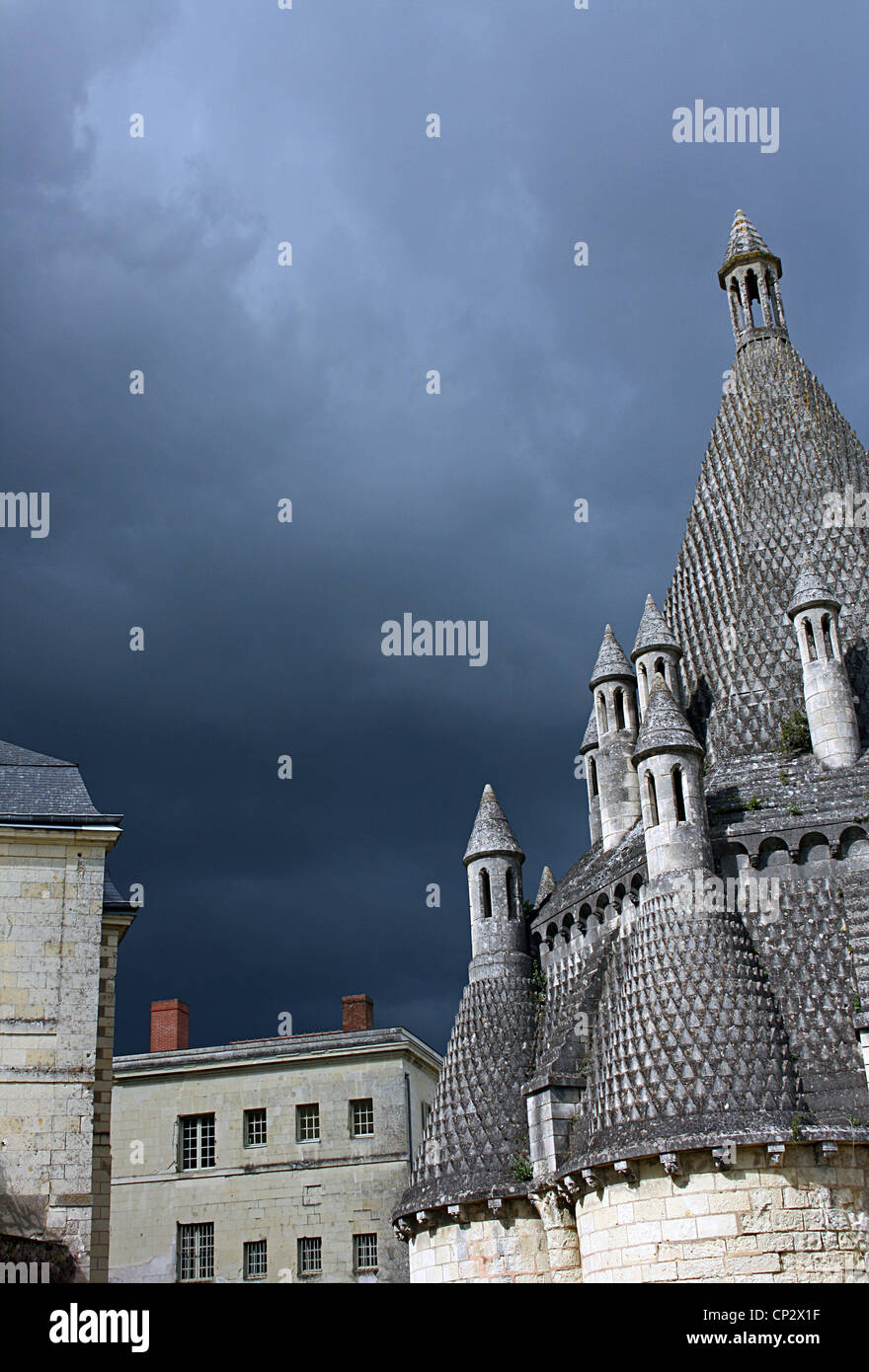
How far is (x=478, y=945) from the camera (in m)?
25.3

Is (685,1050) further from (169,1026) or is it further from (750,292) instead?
(169,1026)

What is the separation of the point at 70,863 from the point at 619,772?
35.6 feet

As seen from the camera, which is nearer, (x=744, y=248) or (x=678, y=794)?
(x=678, y=794)

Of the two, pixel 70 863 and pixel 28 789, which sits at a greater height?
pixel 28 789

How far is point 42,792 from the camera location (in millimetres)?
23266

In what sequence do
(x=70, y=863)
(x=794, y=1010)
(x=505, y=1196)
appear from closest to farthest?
(x=794, y=1010), (x=505, y=1196), (x=70, y=863)

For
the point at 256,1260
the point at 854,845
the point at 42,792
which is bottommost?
the point at 256,1260

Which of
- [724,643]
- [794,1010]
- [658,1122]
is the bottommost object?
[658,1122]

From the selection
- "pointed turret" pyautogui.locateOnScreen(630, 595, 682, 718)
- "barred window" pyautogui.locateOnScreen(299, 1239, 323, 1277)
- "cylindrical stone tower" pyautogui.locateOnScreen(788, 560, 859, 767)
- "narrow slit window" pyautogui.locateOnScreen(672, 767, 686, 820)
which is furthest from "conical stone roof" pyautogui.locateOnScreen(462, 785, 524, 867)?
"barred window" pyautogui.locateOnScreen(299, 1239, 323, 1277)

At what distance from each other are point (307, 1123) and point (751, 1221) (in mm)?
23062

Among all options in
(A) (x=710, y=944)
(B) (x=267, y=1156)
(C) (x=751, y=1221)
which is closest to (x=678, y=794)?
(A) (x=710, y=944)
